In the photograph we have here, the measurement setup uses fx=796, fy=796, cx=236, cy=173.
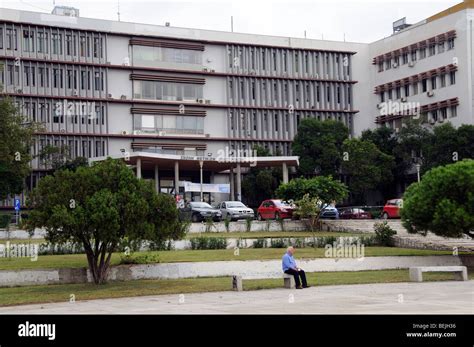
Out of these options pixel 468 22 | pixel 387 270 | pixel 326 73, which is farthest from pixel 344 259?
pixel 326 73

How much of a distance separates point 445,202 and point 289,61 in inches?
2049

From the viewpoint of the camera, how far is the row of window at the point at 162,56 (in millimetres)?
72875

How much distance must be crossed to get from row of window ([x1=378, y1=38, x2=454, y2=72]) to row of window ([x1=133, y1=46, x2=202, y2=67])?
18411 millimetres

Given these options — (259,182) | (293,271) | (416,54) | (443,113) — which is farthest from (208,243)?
(416,54)

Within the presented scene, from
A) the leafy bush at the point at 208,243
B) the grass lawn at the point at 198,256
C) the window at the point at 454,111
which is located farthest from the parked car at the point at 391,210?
the window at the point at 454,111

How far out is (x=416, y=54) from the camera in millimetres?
73500

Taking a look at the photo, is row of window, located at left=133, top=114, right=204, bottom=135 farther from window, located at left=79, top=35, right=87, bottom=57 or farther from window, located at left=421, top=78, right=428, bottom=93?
window, located at left=421, top=78, right=428, bottom=93

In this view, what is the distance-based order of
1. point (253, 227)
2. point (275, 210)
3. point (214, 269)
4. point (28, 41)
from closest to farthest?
point (214, 269) → point (253, 227) → point (275, 210) → point (28, 41)

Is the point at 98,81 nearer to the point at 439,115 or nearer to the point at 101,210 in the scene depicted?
the point at 439,115

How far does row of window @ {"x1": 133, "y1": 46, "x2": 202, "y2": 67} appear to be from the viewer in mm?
72875

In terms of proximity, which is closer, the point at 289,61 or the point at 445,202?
the point at 445,202

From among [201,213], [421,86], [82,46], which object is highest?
[82,46]
